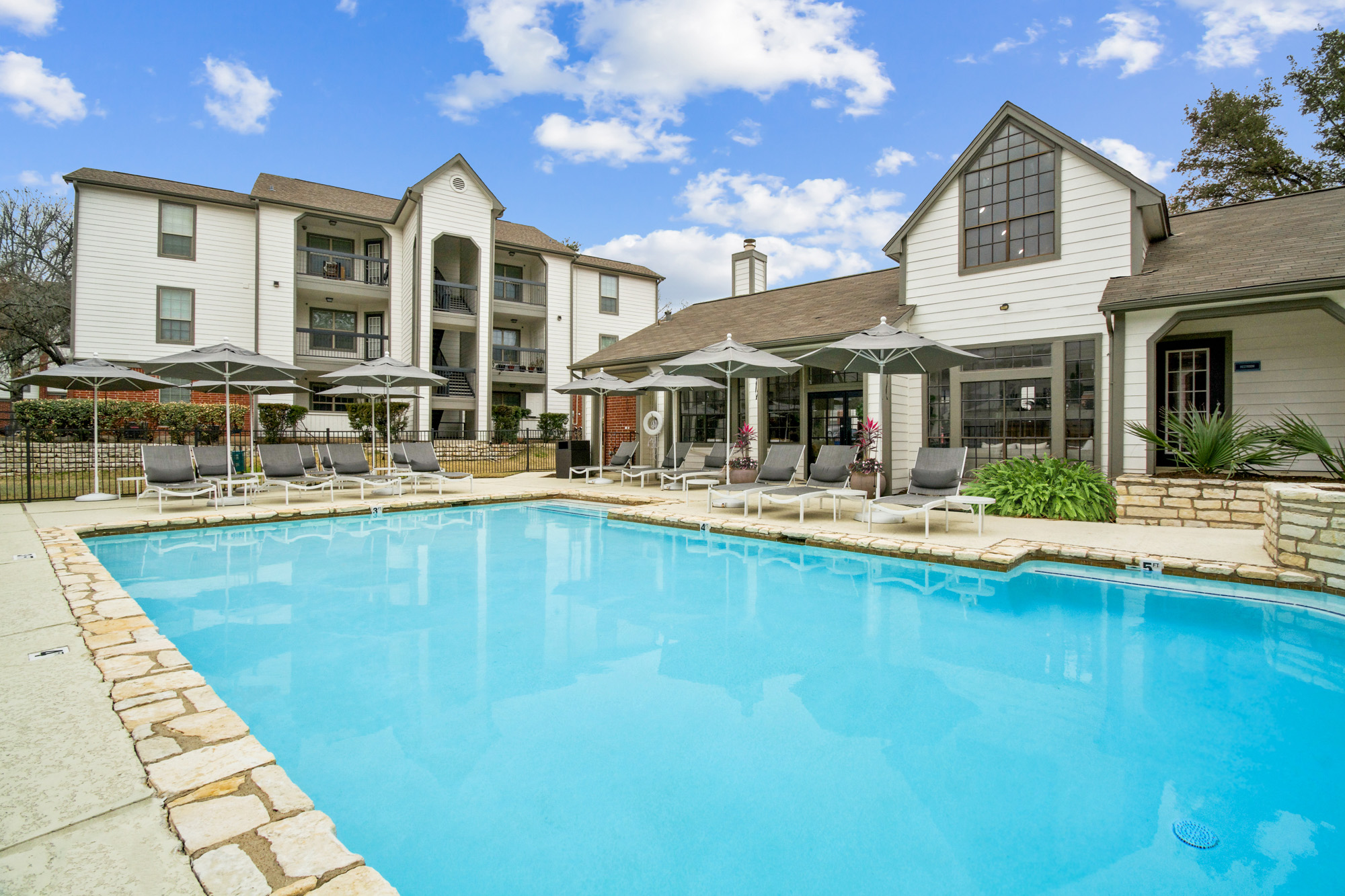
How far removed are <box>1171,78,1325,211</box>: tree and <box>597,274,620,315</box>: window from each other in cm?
1970

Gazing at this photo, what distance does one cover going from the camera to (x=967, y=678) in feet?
12.8

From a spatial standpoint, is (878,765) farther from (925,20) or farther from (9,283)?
(9,283)

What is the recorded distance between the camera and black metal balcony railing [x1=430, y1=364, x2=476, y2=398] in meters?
22.8

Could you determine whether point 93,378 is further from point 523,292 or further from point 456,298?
point 523,292

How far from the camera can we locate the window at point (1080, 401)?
9789 mm

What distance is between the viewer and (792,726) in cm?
326

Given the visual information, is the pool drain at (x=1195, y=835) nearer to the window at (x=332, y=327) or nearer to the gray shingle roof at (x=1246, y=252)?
the gray shingle roof at (x=1246, y=252)

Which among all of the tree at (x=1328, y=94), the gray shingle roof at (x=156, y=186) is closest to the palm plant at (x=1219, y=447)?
the tree at (x=1328, y=94)

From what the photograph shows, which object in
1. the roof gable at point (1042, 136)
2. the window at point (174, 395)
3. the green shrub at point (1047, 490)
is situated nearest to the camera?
the green shrub at point (1047, 490)

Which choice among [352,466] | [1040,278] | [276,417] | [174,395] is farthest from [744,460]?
[174,395]

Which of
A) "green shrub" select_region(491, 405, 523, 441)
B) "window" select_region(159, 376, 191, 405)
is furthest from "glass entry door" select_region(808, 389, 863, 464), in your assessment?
"window" select_region(159, 376, 191, 405)

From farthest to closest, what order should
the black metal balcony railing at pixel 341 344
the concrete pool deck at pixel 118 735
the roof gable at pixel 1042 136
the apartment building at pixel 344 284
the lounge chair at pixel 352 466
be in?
the black metal balcony railing at pixel 341 344, the apartment building at pixel 344 284, the lounge chair at pixel 352 466, the roof gable at pixel 1042 136, the concrete pool deck at pixel 118 735

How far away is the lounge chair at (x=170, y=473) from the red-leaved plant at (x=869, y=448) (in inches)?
397

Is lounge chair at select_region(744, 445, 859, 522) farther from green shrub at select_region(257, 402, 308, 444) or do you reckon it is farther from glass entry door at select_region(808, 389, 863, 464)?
green shrub at select_region(257, 402, 308, 444)
